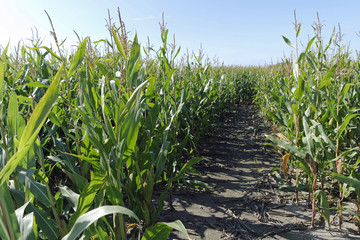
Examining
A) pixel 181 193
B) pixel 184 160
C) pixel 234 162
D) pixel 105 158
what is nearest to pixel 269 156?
pixel 234 162

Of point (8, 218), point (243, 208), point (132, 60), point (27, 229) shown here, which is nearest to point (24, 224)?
point (27, 229)

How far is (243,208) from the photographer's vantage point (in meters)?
2.36

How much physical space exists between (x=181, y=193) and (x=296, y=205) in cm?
109

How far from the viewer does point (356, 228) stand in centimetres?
195

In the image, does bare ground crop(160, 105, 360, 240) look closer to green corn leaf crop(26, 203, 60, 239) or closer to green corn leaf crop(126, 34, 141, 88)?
green corn leaf crop(26, 203, 60, 239)

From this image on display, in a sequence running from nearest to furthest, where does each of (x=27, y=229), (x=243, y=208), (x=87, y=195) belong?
(x=27, y=229)
(x=87, y=195)
(x=243, y=208)

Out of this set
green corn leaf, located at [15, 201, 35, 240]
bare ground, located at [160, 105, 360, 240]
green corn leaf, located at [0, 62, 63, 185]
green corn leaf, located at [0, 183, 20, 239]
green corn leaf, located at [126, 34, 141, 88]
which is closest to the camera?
green corn leaf, located at [0, 62, 63, 185]

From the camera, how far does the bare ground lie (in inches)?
77.3

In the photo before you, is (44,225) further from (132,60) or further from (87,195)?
(132,60)

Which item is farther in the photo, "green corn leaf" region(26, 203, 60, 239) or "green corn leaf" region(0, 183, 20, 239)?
"green corn leaf" region(26, 203, 60, 239)

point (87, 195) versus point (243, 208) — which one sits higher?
point (87, 195)

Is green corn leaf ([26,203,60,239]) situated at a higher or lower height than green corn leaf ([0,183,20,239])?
lower

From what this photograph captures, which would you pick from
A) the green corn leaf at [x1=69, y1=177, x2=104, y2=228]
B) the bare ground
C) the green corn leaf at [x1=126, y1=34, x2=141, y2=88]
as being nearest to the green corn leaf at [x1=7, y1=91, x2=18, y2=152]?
the green corn leaf at [x1=69, y1=177, x2=104, y2=228]

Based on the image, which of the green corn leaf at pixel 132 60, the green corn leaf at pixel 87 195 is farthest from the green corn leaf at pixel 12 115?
the green corn leaf at pixel 132 60
